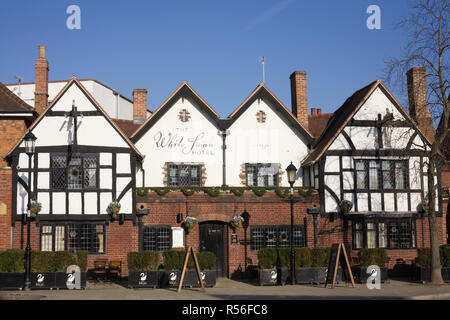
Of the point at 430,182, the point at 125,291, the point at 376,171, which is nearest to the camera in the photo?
the point at 125,291

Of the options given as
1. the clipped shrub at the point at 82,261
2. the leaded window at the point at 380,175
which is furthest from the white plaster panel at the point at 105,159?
the leaded window at the point at 380,175

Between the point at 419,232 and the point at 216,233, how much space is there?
29.5 ft

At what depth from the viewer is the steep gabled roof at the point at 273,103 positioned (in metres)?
24.1

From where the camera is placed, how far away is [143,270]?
18844 millimetres

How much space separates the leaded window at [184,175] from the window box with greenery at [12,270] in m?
7.53

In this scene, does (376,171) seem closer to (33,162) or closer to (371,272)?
(371,272)

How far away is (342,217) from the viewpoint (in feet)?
75.4

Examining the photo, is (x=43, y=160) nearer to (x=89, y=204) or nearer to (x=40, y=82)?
(x=89, y=204)

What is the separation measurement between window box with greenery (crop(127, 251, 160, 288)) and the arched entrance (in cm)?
416

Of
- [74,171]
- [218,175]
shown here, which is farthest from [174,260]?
[74,171]

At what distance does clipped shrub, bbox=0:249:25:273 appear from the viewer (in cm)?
1831

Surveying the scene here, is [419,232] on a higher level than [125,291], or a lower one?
higher

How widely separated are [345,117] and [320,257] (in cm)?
734

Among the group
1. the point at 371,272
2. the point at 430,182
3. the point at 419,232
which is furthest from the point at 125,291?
the point at 419,232
